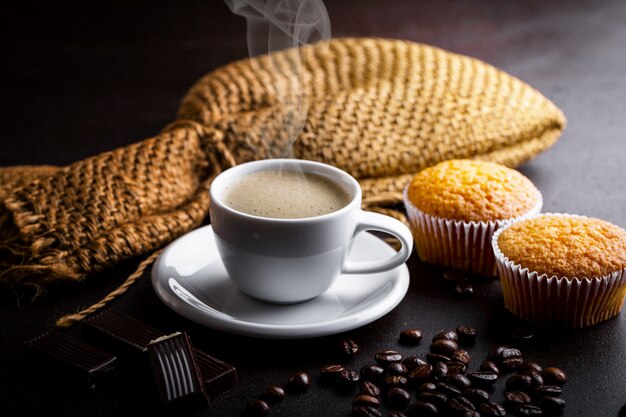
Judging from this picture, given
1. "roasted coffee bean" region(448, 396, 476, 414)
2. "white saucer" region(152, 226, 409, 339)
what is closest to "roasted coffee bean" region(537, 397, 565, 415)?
"roasted coffee bean" region(448, 396, 476, 414)

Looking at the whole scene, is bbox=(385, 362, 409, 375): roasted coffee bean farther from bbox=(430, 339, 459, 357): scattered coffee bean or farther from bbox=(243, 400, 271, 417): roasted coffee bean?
bbox=(243, 400, 271, 417): roasted coffee bean

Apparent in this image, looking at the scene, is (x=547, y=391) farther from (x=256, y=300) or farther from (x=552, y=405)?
(x=256, y=300)

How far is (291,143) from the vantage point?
81.4 inches

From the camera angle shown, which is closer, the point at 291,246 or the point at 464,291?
the point at 291,246

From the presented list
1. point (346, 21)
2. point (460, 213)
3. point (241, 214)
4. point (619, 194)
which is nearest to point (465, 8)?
point (346, 21)

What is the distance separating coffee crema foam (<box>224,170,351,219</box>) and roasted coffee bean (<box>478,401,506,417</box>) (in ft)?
1.55

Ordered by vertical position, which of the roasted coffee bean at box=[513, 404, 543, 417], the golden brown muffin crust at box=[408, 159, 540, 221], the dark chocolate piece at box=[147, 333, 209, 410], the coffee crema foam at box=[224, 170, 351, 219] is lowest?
the roasted coffee bean at box=[513, 404, 543, 417]

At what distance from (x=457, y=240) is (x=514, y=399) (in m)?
0.50

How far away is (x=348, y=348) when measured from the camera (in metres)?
1.49

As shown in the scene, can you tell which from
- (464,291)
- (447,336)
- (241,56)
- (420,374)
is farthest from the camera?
(241,56)

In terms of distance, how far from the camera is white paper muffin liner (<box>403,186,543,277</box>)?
175 centimetres

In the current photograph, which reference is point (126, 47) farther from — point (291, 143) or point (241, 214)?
point (241, 214)

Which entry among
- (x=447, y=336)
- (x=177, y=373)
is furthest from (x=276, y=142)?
(x=177, y=373)

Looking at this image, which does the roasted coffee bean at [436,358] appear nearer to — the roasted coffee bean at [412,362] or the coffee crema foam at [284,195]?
the roasted coffee bean at [412,362]
